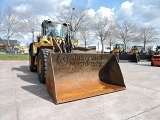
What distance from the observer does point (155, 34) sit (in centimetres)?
5378

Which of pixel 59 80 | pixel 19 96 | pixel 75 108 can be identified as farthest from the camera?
pixel 59 80

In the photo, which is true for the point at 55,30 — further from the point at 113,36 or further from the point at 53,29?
the point at 113,36

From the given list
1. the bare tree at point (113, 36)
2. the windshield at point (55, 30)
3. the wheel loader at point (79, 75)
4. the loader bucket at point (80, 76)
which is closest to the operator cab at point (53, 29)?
the windshield at point (55, 30)

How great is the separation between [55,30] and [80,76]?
3.41m

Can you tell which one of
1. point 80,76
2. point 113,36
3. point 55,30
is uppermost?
point 113,36

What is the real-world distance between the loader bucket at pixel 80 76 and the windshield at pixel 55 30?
9.81 feet

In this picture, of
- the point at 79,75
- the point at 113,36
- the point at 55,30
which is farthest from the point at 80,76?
the point at 113,36

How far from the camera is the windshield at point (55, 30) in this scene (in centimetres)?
791

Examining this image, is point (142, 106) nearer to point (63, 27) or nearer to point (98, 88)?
point (98, 88)

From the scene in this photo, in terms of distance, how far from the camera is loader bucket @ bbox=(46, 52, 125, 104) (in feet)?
14.5

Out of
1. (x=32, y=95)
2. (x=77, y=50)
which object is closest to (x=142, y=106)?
(x=32, y=95)

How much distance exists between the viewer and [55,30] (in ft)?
26.1

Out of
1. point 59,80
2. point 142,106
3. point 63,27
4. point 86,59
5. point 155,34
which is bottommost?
point 142,106

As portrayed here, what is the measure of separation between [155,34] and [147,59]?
117 feet
